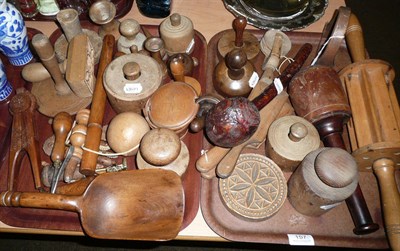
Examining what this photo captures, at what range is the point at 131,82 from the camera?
913 mm

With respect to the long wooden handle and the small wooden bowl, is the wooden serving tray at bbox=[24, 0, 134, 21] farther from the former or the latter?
the small wooden bowl

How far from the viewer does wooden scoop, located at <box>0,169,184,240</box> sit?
82 cm

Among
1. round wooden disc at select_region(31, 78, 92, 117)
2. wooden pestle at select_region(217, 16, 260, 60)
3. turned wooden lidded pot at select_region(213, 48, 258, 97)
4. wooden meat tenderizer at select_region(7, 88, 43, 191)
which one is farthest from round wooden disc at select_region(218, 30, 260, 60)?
wooden meat tenderizer at select_region(7, 88, 43, 191)

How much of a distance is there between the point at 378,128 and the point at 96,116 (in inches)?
32.1

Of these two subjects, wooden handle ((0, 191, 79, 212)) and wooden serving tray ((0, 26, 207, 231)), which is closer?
wooden handle ((0, 191, 79, 212))

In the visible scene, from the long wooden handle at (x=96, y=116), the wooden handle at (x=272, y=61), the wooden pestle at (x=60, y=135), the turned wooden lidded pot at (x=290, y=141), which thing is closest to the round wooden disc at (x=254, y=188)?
the turned wooden lidded pot at (x=290, y=141)

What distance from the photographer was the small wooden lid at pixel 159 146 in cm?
81

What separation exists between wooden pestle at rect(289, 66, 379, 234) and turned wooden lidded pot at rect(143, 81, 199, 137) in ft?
1.07

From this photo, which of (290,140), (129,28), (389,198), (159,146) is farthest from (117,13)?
(389,198)

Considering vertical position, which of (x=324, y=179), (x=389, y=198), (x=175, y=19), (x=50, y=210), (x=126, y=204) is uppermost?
(x=175, y=19)

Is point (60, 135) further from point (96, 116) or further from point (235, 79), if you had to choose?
point (235, 79)

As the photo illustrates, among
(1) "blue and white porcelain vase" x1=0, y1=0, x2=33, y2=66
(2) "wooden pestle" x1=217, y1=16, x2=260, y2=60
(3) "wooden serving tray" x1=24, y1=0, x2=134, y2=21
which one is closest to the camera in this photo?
(1) "blue and white porcelain vase" x1=0, y1=0, x2=33, y2=66

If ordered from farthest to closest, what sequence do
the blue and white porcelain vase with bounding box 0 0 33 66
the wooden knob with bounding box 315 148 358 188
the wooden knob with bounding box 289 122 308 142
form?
the blue and white porcelain vase with bounding box 0 0 33 66 < the wooden knob with bounding box 289 122 308 142 < the wooden knob with bounding box 315 148 358 188

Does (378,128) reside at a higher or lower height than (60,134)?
higher
